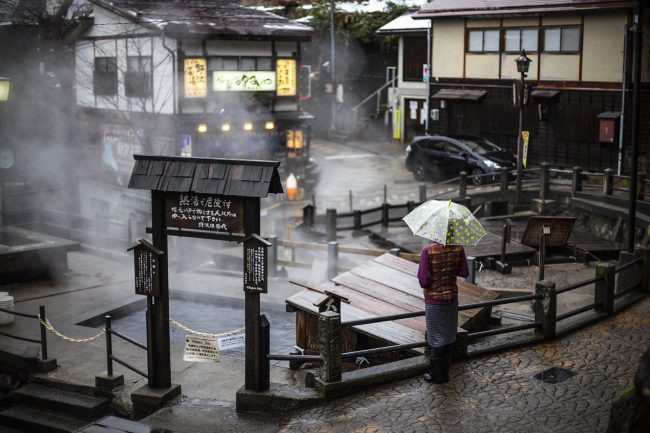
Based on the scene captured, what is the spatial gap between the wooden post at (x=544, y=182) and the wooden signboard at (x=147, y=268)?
54.4 ft

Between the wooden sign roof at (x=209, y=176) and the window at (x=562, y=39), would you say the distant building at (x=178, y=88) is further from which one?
the wooden sign roof at (x=209, y=176)

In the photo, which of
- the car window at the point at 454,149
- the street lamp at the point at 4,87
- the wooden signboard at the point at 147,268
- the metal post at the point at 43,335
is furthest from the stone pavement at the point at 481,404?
the car window at the point at 454,149

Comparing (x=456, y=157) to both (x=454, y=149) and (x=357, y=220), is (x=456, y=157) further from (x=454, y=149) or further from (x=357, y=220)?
(x=357, y=220)

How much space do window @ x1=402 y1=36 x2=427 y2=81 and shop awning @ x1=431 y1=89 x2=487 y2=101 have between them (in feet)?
19.0

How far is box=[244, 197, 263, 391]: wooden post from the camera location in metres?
9.73

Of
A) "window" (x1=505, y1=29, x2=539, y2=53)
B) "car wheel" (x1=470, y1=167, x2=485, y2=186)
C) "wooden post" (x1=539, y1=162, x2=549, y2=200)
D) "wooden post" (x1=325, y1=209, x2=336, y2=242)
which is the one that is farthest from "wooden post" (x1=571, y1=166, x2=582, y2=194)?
"window" (x1=505, y1=29, x2=539, y2=53)

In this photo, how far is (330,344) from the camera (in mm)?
9406

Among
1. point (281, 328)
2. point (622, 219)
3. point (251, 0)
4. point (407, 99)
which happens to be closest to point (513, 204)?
point (622, 219)

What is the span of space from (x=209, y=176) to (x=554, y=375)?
537 cm

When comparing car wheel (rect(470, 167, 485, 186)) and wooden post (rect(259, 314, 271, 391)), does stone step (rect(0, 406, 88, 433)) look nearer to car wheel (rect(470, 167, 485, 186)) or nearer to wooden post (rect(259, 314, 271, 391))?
wooden post (rect(259, 314, 271, 391))

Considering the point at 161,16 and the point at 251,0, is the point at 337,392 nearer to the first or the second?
the point at 161,16

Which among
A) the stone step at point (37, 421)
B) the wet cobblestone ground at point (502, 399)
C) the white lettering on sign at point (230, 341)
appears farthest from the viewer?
the stone step at point (37, 421)

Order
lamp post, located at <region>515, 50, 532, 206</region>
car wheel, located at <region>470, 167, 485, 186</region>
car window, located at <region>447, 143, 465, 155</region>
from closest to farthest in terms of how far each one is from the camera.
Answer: lamp post, located at <region>515, 50, 532, 206</region>, car wheel, located at <region>470, 167, 485, 186</region>, car window, located at <region>447, 143, 465, 155</region>

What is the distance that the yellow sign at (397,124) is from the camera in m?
41.9
